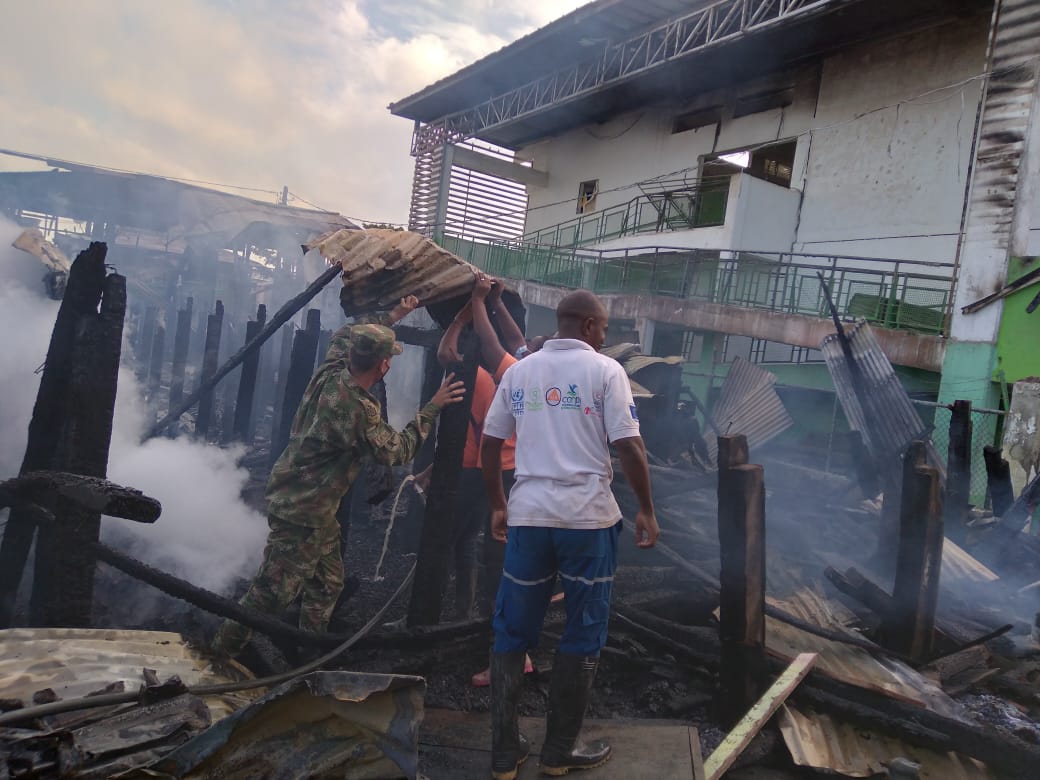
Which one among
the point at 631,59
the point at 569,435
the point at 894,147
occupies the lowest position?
the point at 569,435

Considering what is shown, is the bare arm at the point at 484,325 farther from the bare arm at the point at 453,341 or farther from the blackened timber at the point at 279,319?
the blackened timber at the point at 279,319

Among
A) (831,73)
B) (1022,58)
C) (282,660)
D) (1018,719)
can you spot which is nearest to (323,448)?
(282,660)

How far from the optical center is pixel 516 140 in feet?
72.3

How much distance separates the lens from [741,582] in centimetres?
321

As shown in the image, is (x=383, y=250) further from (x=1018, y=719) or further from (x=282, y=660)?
(x=1018, y=719)

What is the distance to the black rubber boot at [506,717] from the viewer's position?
2504 mm

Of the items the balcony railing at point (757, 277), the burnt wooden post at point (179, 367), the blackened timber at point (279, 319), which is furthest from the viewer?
the burnt wooden post at point (179, 367)

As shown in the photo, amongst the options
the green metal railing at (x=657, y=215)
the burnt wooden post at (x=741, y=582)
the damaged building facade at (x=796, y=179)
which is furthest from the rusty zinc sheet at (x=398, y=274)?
the green metal railing at (x=657, y=215)

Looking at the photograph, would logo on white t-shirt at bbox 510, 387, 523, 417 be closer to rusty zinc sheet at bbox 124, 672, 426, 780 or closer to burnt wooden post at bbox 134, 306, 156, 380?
rusty zinc sheet at bbox 124, 672, 426, 780

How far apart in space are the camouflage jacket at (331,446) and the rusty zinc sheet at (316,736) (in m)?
1.51

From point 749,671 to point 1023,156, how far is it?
332 inches

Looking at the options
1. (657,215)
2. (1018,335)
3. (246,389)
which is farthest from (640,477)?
(657,215)

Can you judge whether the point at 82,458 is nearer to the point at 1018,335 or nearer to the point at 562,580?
the point at 562,580

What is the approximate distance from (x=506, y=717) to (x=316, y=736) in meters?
0.90
